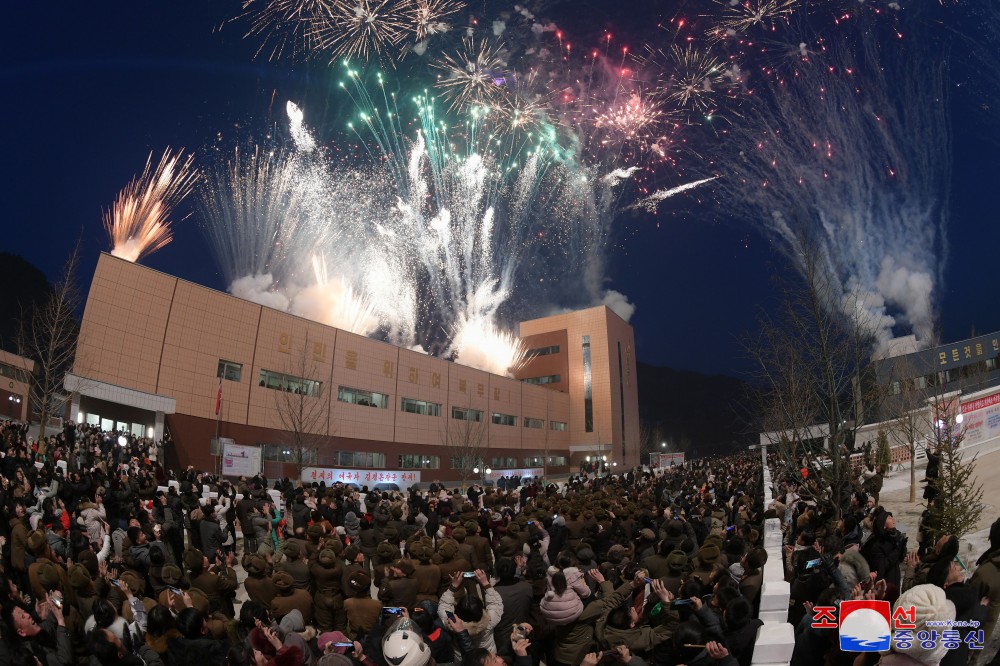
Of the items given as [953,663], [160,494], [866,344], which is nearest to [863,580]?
[953,663]

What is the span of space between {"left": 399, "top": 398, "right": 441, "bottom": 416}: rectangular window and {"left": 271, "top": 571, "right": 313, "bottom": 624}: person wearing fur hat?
41.7 meters

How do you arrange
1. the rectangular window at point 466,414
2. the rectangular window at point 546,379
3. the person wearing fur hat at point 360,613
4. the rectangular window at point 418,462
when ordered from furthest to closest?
the rectangular window at point 546,379 < the rectangular window at point 466,414 < the rectangular window at point 418,462 < the person wearing fur hat at point 360,613

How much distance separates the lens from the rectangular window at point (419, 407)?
48.4 meters

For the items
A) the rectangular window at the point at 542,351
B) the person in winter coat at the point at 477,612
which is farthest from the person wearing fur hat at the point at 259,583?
the rectangular window at the point at 542,351

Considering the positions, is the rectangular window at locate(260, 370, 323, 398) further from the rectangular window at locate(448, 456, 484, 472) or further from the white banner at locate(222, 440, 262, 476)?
the rectangular window at locate(448, 456, 484, 472)

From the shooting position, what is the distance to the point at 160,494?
46.6ft

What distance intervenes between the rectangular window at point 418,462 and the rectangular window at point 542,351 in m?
31.0

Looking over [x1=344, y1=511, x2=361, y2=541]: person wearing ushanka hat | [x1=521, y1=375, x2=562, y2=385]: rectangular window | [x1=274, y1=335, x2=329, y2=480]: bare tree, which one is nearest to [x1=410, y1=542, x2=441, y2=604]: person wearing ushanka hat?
[x1=344, y1=511, x2=361, y2=541]: person wearing ushanka hat

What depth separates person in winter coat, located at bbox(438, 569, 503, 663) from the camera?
5406mm

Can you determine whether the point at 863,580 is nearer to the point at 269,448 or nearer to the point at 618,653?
the point at 618,653

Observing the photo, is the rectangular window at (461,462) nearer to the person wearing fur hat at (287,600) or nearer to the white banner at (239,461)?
the white banner at (239,461)

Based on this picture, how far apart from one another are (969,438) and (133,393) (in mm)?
35932

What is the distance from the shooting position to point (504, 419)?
61.9 meters

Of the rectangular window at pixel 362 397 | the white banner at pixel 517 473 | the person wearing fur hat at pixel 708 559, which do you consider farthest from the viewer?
the white banner at pixel 517 473
